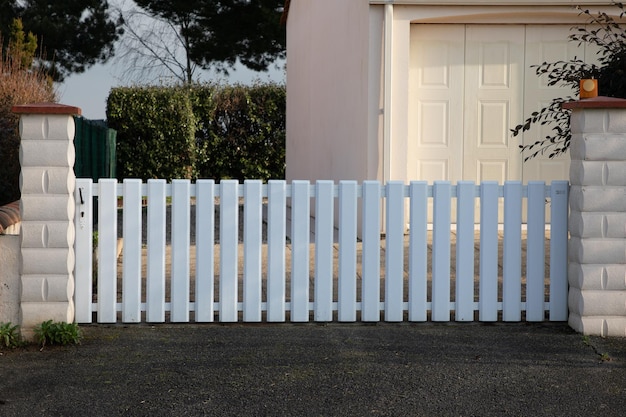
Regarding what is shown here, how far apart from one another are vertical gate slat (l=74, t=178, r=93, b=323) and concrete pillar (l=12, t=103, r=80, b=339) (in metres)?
0.17

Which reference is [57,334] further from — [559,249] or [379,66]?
[379,66]

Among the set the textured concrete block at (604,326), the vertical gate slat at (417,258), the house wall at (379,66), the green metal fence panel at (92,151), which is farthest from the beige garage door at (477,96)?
the textured concrete block at (604,326)

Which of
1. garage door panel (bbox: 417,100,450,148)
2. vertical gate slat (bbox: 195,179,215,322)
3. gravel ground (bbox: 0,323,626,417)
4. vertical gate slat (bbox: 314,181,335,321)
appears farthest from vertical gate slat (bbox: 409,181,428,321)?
garage door panel (bbox: 417,100,450,148)

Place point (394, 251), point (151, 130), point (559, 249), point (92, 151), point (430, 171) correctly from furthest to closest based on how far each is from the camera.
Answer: point (151, 130), point (92, 151), point (430, 171), point (559, 249), point (394, 251)

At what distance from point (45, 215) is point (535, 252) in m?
3.49

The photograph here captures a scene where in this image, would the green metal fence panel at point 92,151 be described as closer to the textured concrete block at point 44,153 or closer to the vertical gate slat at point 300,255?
the textured concrete block at point 44,153

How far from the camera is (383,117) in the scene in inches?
456

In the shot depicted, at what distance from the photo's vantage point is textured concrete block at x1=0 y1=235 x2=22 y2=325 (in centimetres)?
656

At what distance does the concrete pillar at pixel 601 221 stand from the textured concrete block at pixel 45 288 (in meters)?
3.57

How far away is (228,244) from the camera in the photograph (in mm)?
6895

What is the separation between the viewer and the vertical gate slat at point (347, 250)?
6969 mm

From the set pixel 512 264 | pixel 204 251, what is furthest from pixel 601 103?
pixel 204 251

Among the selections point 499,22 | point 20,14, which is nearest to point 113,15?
point 20,14

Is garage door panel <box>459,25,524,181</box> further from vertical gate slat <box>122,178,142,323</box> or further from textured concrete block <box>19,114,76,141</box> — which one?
textured concrete block <box>19,114,76,141</box>
